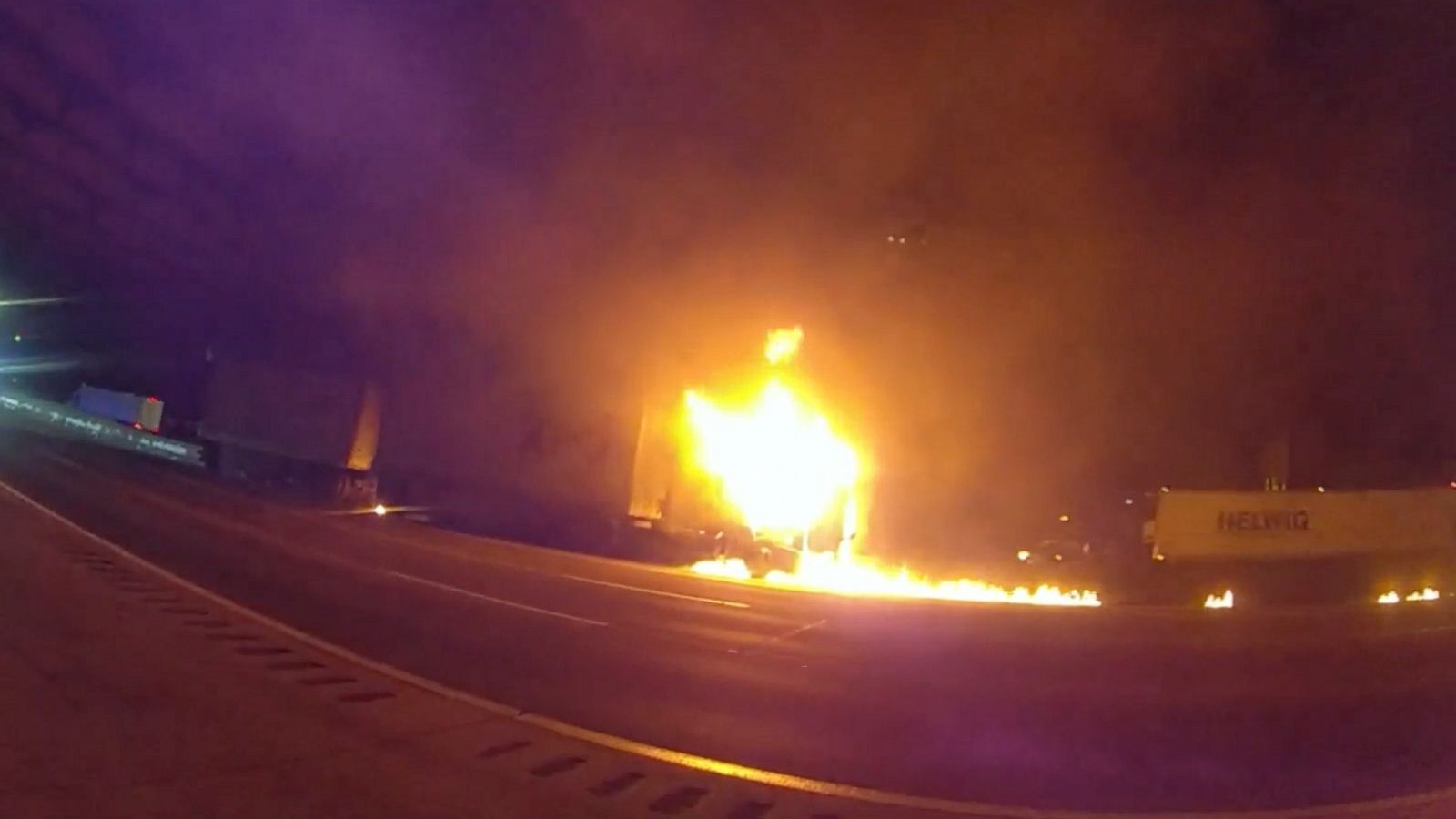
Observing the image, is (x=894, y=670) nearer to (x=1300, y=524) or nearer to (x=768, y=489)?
(x=768, y=489)

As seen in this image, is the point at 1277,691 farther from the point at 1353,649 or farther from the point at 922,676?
the point at 1353,649

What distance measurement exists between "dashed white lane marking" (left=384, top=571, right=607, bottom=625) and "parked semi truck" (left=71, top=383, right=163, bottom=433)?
3311 cm

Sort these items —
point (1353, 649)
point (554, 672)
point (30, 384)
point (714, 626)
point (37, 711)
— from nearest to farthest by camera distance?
point (37, 711) → point (554, 672) → point (714, 626) → point (1353, 649) → point (30, 384)

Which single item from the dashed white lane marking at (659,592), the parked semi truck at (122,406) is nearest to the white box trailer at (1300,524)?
the dashed white lane marking at (659,592)

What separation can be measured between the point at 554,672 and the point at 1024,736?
4103 mm

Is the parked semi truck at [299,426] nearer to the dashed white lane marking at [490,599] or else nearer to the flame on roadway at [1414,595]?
the dashed white lane marking at [490,599]

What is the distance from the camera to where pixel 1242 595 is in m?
31.3

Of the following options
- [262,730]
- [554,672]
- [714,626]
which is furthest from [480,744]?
[714,626]

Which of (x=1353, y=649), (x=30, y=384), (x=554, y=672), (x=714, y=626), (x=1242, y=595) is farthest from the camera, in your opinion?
(x=30, y=384)

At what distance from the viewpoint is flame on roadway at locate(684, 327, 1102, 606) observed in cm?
2923

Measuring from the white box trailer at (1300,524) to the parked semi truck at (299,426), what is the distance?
20.6m

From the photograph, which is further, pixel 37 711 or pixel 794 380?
pixel 794 380

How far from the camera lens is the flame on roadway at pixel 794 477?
29.2m

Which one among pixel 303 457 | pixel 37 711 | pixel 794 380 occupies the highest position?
pixel 794 380
